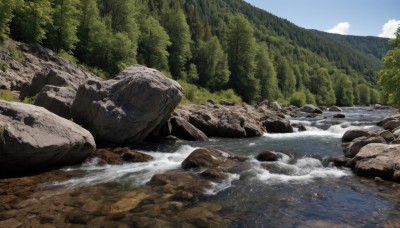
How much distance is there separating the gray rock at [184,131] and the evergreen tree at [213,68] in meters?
44.5

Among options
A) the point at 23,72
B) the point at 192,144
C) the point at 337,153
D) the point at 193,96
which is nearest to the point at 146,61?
the point at 193,96

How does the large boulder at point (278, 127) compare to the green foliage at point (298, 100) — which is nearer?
the large boulder at point (278, 127)

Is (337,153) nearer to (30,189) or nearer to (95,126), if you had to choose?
(95,126)

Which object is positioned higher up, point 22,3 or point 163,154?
point 22,3

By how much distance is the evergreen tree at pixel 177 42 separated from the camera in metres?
72.8

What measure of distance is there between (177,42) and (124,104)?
54.0 meters

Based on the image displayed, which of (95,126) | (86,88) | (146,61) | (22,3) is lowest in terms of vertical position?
(95,126)

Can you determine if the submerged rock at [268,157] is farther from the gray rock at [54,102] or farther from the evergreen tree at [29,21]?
the evergreen tree at [29,21]

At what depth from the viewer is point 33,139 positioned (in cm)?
1539

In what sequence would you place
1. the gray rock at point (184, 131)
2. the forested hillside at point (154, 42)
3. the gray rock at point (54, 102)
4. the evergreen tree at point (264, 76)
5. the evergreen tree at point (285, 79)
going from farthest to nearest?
the evergreen tree at point (285, 79) < the evergreen tree at point (264, 76) < the forested hillside at point (154, 42) < the gray rock at point (184, 131) < the gray rock at point (54, 102)

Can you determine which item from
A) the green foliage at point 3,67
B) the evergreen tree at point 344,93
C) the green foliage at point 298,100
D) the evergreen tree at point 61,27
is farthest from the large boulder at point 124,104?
the evergreen tree at point 344,93

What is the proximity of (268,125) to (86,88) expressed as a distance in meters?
20.2

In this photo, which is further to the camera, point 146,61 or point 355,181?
point 146,61

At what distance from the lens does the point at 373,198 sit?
1361 centimetres
